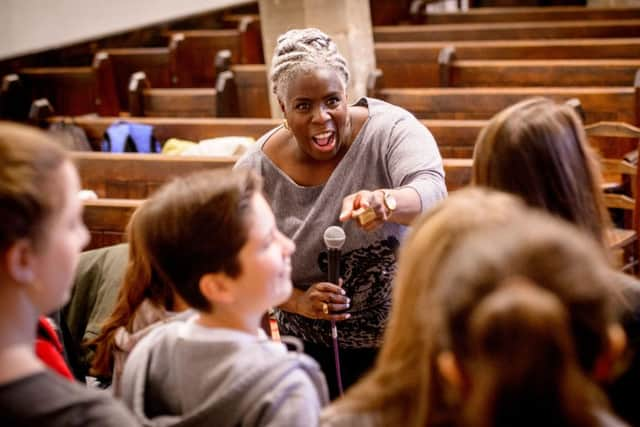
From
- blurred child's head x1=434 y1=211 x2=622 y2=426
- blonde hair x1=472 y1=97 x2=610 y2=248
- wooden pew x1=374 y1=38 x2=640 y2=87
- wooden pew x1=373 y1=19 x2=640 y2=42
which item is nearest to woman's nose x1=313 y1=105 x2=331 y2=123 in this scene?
blonde hair x1=472 y1=97 x2=610 y2=248

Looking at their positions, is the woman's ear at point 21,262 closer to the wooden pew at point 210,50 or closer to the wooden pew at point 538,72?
the wooden pew at point 538,72

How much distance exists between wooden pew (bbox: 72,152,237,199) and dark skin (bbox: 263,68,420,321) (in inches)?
76.3

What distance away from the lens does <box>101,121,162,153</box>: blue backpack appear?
524 cm

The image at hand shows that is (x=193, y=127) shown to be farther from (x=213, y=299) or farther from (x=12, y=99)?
(x=213, y=299)

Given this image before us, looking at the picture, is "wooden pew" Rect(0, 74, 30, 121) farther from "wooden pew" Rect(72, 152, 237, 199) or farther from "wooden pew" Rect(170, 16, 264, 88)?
"wooden pew" Rect(72, 152, 237, 199)

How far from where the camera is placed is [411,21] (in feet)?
29.1

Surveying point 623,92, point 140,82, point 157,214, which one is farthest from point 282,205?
A: point 140,82

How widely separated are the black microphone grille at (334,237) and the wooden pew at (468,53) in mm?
4181

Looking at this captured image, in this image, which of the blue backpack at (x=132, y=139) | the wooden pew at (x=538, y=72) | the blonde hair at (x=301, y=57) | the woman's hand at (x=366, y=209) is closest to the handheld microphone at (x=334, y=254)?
the woman's hand at (x=366, y=209)

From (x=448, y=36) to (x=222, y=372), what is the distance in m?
6.21

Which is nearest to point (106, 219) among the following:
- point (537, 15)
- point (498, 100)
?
A: point (498, 100)

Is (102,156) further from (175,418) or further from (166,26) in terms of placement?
(166,26)

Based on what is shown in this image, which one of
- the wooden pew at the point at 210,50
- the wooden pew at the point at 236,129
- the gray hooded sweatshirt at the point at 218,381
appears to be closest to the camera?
the gray hooded sweatshirt at the point at 218,381

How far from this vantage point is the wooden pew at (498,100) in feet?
16.3
